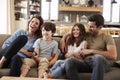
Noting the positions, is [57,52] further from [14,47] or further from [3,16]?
[3,16]

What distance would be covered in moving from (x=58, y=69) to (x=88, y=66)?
34 centimetres

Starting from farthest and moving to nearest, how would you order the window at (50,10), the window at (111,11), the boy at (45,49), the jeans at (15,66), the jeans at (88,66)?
the window at (111,11), the window at (50,10), the boy at (45,49), the jeans at (15,66), the jeans at (88,66)

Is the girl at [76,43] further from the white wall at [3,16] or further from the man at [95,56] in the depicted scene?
the white wall at [3,16]

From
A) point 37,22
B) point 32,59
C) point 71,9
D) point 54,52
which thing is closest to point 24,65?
point 32,59

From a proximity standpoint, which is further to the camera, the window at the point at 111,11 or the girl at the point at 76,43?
the window at the point at 111,11

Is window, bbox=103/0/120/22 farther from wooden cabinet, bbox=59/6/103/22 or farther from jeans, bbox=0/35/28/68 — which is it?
jeans, bbox=0/35/28/68

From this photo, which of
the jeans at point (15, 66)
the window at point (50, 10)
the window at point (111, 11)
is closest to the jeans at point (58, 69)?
the jeans at point (15, 66)

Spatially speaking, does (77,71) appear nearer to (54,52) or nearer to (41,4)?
(54,52)

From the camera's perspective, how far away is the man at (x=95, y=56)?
8.12ft

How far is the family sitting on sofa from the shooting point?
8.39 ft

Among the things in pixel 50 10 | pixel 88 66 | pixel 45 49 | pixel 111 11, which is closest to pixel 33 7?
pixel 50 10

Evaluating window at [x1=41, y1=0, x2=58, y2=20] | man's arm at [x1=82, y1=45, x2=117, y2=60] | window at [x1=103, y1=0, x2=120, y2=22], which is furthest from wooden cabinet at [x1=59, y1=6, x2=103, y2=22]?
man's arm at [x1=82, y1=45, x2=117, y2=60]

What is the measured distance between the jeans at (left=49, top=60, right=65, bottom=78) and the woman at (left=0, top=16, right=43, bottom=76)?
37 centimetres

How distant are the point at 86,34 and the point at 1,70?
1113 mm
